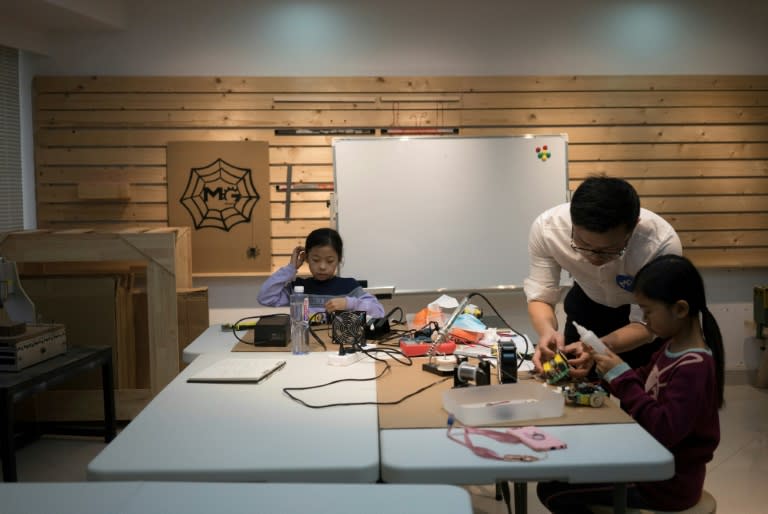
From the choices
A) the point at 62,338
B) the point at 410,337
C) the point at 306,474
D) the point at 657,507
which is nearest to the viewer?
the point at 306,474

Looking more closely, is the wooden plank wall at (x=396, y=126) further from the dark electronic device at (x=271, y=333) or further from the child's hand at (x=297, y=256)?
the dark electronic device at (x=271, y=333)

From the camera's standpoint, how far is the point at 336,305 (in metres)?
3.18

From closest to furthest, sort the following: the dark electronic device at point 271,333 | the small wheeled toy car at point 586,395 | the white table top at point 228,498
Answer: the white table top at point 228,498
the small wheeled toy car at point 586,395
the dark electronic device at point 271,333

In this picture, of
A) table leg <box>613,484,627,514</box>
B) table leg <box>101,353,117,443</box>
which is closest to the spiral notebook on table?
table leg <box>613,484,627,514</box>

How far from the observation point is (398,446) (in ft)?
5.17

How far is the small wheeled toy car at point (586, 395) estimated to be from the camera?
185 centimetres

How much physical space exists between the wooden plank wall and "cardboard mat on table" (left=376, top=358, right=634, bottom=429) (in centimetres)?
281

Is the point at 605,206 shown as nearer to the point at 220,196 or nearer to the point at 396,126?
the point at 396,126

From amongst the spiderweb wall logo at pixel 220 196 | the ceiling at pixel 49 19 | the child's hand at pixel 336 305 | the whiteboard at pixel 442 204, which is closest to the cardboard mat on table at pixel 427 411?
the child's hand at pixel 336 305

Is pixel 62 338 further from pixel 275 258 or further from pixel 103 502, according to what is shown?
pixel 103 502

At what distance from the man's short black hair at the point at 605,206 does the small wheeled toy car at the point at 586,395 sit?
473 mm

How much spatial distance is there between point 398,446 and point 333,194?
313 cm

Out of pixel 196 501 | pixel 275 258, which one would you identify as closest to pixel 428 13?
pixel 275 258

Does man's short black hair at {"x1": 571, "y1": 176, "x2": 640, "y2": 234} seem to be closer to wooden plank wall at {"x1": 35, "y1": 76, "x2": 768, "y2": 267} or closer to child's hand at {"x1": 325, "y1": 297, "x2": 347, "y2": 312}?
child's hand at {"x1": 325, "y1": 297, "x2": 347, "y2": 312}
